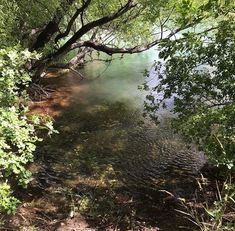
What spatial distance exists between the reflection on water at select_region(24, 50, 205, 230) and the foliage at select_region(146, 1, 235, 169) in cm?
252

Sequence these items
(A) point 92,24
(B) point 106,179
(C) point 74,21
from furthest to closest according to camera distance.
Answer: (C) point 74,21 → (A) point 92,24 → (B) point 106,179

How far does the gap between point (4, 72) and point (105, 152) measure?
25.0 ft

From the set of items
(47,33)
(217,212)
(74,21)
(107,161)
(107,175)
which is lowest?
(217,212)

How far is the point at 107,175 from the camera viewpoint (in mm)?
12320

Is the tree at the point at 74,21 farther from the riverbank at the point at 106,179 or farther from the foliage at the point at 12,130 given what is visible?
the foliage at the point at 12,130

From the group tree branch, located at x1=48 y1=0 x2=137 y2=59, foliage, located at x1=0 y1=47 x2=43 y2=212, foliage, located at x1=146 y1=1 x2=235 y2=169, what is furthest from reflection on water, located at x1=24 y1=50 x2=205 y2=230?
foliage, located at x1=0 y1=47 x2=43 y2=212

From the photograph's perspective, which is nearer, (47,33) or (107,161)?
(107,161)

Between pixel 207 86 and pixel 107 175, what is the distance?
4.72 metres

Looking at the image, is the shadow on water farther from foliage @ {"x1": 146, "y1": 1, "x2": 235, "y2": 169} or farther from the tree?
the tree

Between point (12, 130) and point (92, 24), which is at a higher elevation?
point (92, 24)

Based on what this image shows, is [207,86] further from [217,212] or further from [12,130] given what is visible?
[12,130]

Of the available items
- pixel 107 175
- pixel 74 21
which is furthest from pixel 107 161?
pixel 74 21

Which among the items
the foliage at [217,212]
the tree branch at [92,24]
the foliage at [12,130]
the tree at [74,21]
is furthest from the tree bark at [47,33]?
the foliage at [217,212]

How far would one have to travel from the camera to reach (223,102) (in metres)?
11.0
